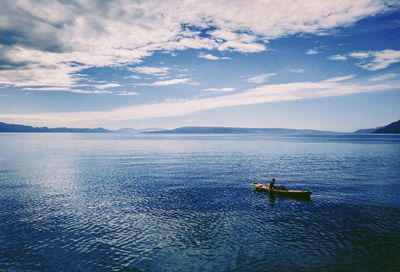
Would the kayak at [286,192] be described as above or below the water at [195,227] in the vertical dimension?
above

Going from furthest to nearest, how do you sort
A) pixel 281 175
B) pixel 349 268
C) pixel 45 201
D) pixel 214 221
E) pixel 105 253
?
pixel 281 175 < pixel 45 201 < pixel 214 221 < pixel 105 253 < pixel 349 268

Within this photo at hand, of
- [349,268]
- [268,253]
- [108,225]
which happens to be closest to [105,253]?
[108,225]

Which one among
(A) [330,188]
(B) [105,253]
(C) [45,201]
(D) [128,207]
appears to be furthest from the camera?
(A) [330,188]

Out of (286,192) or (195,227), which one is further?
(286,192)

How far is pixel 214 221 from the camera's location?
106 ft

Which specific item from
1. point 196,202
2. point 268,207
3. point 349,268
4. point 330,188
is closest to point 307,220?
point 268,207

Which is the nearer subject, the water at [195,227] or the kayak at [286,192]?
the water at [195,227]

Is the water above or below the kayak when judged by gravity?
below

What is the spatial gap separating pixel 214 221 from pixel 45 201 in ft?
94.9

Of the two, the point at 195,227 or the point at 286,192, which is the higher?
the point at 286,192

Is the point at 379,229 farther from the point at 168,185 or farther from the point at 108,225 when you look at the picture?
the point at 168,185

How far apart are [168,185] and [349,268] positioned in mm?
37210

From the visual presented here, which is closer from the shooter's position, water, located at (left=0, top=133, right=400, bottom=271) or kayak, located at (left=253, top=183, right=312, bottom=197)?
water, located at (left=0, top=133, right=400, bottom=271)

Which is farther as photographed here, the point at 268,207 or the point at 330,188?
the point at 330,188
